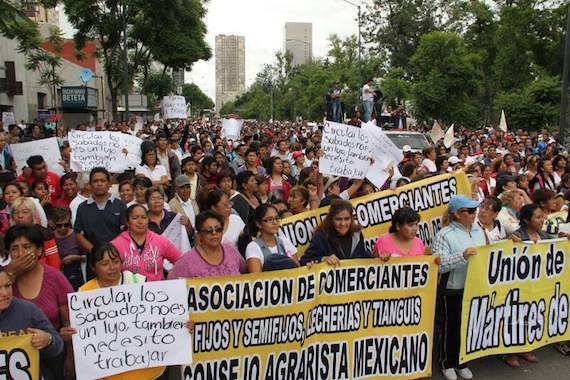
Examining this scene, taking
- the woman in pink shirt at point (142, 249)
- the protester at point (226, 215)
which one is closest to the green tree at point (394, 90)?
the protester at point (226, 215)

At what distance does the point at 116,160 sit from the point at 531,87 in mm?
21234

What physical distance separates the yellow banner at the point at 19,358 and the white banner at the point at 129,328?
254 mm

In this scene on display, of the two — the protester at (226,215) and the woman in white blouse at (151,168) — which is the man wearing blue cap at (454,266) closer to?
the protester at (226,215)

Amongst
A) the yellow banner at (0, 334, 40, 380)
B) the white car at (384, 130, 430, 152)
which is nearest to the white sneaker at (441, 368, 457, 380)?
the yellow banner at (0, 334, 40, 380)

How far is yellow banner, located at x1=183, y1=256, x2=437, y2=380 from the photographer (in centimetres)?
416

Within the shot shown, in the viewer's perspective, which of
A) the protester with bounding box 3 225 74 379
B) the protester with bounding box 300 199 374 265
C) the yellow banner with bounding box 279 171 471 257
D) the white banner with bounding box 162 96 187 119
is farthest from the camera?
the white banner with bounding box 162 96 187 119

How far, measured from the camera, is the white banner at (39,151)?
800cm

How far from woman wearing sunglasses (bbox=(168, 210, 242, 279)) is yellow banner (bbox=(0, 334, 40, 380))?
102 cm

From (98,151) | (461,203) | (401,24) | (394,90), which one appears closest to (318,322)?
(461,203)

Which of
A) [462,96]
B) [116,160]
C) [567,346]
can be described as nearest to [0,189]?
[116,160]

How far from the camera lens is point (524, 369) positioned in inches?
200

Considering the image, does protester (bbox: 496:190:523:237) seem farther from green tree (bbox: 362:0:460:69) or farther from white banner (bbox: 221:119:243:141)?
green tree (bbox: 362:0:460:69)

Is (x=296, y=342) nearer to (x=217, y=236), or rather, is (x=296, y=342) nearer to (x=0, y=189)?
(x=217, y=236)

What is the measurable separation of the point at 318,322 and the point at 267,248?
695 millimetres
